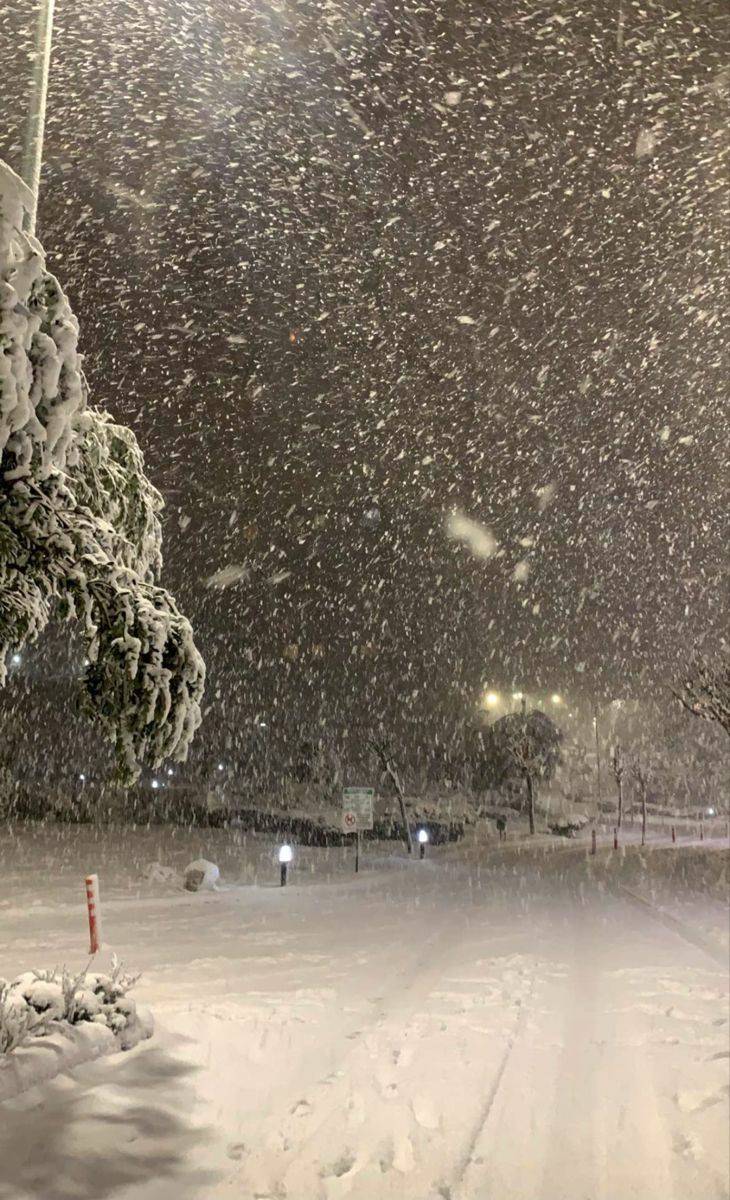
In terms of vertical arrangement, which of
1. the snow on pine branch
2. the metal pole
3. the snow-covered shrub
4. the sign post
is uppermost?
the metal pole

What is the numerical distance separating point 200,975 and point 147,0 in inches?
394

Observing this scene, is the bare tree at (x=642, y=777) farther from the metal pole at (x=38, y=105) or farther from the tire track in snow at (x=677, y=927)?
the metal pole at (x=38, y=105)

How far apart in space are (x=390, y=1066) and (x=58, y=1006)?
98.5 inches

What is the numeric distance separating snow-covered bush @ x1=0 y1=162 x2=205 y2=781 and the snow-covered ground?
2101 mm

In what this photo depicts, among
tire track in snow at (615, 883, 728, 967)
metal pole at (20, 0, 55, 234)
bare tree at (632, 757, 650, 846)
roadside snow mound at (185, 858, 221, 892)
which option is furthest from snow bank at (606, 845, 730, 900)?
bare tree at (632, 757, 650, 846)

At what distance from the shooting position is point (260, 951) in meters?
11.3

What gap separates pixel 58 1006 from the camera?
18.9 ft

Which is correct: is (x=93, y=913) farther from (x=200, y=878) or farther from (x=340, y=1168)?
(x=200, y=878)

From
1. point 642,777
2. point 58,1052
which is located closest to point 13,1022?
point 58,1052

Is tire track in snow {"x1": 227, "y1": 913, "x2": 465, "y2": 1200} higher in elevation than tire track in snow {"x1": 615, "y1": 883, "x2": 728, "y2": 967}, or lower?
higher

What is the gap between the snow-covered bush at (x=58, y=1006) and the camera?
5.27 metres

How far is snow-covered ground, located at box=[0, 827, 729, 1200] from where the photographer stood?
4.40m

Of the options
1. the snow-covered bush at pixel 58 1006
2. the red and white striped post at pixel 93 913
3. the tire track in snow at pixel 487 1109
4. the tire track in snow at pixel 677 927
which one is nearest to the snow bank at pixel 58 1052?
the snow-covered bush at pixel 58 1006

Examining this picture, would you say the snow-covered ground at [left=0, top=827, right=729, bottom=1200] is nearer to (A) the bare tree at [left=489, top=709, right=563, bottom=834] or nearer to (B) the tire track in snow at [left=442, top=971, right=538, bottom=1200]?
(B) the tire track in snow at [left=442, top=971, right=538, bottom=1200]
